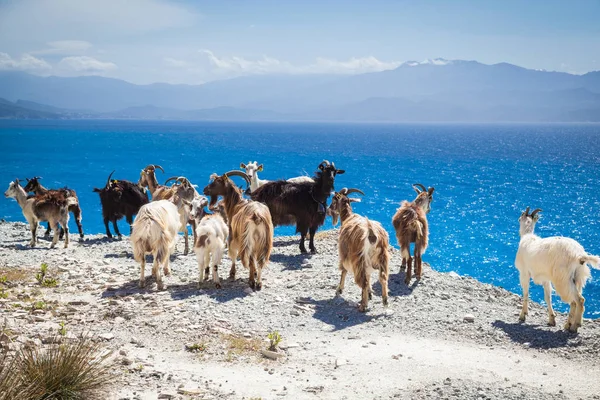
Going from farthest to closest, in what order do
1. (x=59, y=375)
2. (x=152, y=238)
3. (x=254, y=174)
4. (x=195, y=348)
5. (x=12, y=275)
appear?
(x=254, y=174)
(x=12, y=275)
(x=152, y=238)
(x=195, y=348)
(x=59, y=375)

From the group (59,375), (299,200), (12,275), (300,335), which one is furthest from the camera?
(299,200)

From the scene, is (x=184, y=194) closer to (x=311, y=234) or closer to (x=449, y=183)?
(x=311, y=234)

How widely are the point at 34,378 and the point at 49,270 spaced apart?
6842mm

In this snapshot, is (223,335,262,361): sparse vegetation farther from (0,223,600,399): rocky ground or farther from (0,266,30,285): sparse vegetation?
(0,266,30,285): sparse vegetation

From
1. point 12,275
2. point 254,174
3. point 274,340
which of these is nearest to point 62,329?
point 274,340

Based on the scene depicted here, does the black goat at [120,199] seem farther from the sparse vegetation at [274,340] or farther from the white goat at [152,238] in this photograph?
Answer: the sparse vegetation at [274,340]

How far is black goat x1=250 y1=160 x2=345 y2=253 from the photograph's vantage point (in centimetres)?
1498

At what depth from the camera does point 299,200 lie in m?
15.1

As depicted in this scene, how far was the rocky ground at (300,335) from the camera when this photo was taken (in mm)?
6980

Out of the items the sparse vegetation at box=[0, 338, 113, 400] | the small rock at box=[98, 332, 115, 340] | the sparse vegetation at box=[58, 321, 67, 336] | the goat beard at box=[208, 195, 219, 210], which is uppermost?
the goat beard at box=[208, 195, 219, 210]

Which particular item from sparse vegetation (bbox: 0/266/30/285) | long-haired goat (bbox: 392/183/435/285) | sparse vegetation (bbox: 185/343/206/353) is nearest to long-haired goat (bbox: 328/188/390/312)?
long-haired goat (bbox: 392/183/435/285)

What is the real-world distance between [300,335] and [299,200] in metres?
6.59

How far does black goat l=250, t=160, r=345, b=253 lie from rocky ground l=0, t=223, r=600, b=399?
242 cm

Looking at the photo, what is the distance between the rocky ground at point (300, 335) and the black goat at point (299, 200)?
2.42 metres
